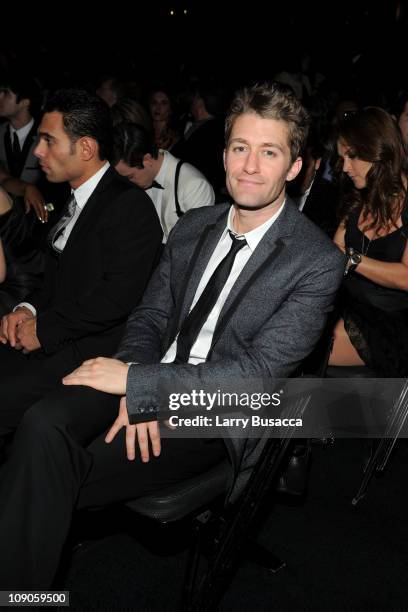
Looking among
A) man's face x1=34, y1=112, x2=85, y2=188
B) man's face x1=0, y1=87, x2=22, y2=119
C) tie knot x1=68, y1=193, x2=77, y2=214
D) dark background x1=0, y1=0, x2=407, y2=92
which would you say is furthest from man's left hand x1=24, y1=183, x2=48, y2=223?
dark background x1=0, y1=0, x2=407, y2=92

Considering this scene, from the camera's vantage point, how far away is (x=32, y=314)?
8.58 ft

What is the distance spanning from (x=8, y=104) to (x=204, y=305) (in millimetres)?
3368

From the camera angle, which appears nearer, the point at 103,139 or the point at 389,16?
the point at 103,139

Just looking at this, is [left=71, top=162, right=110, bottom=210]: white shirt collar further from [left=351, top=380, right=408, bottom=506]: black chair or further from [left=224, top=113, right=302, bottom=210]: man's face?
[left=351, top=380, right=408, bottom=506]: black chair

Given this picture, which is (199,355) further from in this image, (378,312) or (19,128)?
(19,128)

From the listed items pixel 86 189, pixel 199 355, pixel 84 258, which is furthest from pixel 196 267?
pixel 86 189

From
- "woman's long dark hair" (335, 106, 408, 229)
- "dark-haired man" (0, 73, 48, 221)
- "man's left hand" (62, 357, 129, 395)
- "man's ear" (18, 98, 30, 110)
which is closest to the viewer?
"man's left hand" (62, 357, 129, 395)

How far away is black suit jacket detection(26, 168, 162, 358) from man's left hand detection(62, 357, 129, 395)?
2.12 feet

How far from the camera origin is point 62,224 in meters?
2.73

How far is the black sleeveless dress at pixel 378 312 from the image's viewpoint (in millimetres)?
2723

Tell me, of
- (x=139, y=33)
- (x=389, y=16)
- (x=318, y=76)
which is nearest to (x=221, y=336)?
(x=318, y=76)

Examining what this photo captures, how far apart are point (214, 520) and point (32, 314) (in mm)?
1119

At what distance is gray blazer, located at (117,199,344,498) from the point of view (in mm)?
1857

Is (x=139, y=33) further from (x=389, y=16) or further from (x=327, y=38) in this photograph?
(x=389, y=16)
